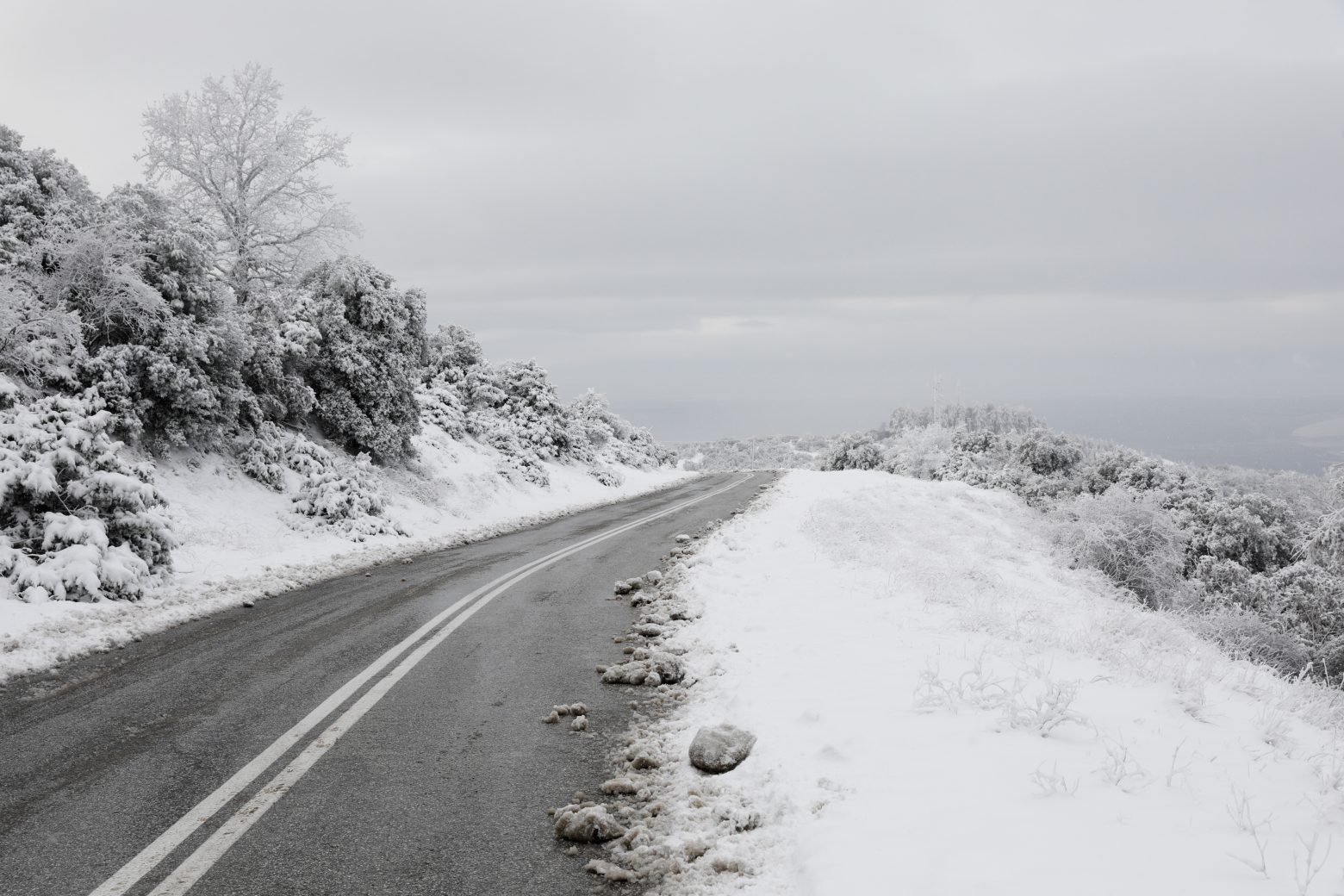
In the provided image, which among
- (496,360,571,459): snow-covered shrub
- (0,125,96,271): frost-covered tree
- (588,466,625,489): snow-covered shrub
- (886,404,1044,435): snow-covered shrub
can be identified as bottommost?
(886,404,1044,435): snow-covered shrub

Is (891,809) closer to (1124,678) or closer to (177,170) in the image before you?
(1124,678)

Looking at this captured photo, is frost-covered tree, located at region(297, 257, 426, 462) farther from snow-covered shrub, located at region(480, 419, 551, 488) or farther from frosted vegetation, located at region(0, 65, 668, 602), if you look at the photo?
snow-covered shrub, located at region(480, 419, 551, 488)

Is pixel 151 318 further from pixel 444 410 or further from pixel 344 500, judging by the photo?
pixel 444 410

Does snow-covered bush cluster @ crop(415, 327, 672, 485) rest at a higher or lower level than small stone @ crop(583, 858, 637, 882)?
higher

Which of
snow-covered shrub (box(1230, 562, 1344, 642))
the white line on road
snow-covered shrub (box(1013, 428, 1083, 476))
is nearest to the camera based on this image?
the white line on road

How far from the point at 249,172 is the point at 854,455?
4765cm

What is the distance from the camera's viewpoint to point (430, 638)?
779cm

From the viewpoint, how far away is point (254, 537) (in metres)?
13.7

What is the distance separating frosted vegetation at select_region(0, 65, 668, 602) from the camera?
31.7 ft

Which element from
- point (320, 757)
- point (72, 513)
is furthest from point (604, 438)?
point (320, 757)

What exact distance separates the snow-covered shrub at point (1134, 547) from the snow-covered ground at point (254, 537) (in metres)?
16.7

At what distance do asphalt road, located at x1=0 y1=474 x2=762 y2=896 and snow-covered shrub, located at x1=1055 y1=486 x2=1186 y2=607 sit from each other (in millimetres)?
18341

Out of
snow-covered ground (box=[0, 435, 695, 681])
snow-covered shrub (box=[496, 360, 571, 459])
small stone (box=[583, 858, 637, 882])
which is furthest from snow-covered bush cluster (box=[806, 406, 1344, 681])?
snow-covered shrub (box=[496, 360, 571, 459])

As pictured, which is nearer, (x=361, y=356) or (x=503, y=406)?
(x=361, y=356)
